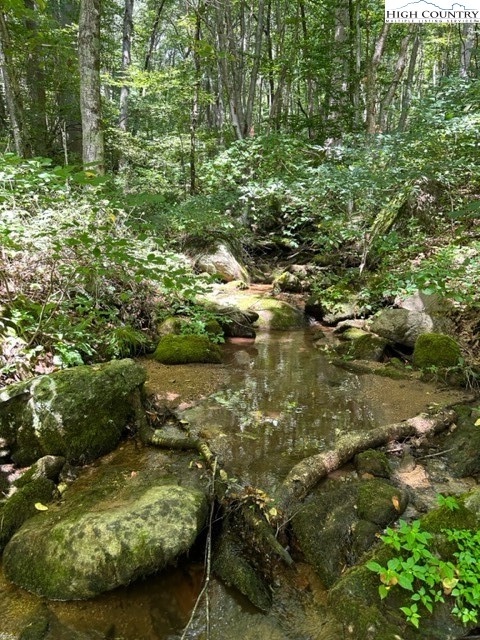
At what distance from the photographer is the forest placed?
2.69 m

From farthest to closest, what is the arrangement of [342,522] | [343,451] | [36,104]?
[36,104] < [343,451] < [342,522]

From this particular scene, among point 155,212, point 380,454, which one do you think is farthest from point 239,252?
point 380,454

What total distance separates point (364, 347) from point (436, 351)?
1413 millimetres

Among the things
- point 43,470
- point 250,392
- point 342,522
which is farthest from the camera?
point 250,392

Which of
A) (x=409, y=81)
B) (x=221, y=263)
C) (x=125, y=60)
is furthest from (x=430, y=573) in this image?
(x=409, y=81)

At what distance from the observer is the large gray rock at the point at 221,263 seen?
1222 centimetres

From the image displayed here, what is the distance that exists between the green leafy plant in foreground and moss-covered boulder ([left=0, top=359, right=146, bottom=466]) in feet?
9.77

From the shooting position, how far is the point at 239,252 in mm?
14062

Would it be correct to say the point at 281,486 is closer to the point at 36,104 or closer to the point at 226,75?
the point at 226,75

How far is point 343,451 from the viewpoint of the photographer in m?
4.16

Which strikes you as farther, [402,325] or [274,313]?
[274,313]

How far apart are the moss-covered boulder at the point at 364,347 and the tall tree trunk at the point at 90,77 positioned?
5565mm

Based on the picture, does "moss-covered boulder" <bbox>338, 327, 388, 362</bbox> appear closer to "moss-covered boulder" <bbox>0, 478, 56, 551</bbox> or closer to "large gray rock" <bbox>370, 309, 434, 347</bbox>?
"large gray rock" <bbox>370, 309, 434, 347</bbox>

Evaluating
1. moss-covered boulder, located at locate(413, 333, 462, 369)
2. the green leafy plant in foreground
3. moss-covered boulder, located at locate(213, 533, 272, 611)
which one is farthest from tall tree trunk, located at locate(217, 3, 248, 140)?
the green leafy plant in foreground
